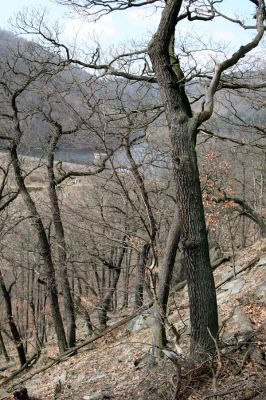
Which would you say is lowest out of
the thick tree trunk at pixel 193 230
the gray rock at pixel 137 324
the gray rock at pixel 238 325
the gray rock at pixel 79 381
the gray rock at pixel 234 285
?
the gray rock at pixel 79 381

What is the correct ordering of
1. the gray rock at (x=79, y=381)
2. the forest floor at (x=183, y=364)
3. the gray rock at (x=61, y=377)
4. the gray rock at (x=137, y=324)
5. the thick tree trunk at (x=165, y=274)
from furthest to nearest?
the gray rock at (x=137, y=324)
the gray rock at (x=61, y=377)
the gray rock at (x=79, y=381)
the thick tree trunk at (x=165, y=274)
the forest floor at (x=183, y=364)

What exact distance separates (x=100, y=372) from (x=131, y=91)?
6.92m

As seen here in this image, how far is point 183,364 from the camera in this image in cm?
563

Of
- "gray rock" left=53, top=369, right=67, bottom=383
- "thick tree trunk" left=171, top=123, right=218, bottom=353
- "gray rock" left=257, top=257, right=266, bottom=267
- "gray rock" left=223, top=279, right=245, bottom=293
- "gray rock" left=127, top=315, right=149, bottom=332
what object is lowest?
"gray rock" left=53, top=369, right=67, bottom=383

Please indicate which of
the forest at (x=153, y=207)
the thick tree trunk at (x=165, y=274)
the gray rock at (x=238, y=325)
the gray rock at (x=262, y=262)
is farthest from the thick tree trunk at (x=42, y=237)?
the gray rock at (x=238, y=325)

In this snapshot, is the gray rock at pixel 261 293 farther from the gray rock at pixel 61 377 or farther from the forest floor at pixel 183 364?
the gray rock at pixel 61 377

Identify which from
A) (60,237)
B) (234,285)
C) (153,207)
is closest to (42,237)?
(60,237)

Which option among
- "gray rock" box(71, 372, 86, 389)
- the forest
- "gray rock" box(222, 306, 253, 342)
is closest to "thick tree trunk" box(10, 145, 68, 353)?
the forest

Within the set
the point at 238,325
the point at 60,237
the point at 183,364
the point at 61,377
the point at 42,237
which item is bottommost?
the point at 61,377

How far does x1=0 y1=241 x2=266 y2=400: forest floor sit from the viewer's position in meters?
5.24

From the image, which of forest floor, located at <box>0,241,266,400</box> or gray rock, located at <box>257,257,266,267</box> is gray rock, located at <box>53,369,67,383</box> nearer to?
forest floor, located at <box>0,241,266,400</box>

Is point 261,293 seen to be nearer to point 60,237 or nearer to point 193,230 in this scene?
point 193,230

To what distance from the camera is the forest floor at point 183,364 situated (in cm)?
524

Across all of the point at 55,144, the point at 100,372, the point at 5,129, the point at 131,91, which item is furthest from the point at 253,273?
the point at 5,129
